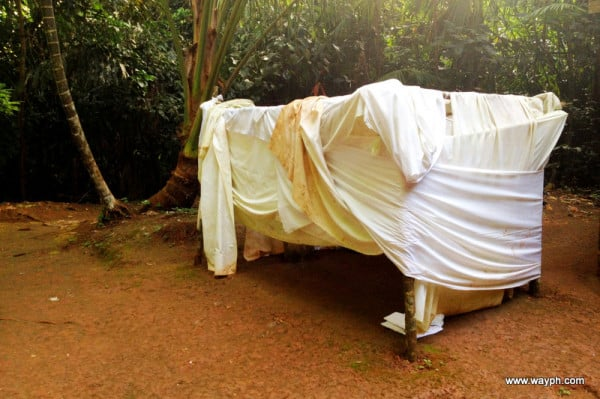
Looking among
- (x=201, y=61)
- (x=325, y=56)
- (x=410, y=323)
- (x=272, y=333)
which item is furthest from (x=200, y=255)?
(x=325, y=56)

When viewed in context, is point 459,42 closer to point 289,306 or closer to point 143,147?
point 289,306

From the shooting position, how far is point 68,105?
20.9ft

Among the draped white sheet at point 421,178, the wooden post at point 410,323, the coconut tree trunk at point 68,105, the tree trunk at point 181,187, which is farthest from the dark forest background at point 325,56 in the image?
the wooden post at point 410,323

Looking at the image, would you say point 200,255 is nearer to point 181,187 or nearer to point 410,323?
point 181,187

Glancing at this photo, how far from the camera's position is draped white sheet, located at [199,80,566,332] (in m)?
2.71

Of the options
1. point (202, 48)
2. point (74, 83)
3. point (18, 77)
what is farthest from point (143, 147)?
point (202, 48)

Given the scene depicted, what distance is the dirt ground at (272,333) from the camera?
261 cm

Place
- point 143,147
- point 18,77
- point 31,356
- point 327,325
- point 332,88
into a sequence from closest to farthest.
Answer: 1. point 31,356
2. point 327,325
3. point 332,88
4. point 18,77
5. point 143,147

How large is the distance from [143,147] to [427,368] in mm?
9085

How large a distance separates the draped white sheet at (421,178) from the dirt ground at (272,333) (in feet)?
1.18

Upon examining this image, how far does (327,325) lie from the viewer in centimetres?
342

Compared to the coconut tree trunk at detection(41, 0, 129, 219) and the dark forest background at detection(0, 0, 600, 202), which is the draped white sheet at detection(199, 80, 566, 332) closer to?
the dark forest background at detection(0, 0, 600, 202)

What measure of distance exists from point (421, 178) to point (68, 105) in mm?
5458

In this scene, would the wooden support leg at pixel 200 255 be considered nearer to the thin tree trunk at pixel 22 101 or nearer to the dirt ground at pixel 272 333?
the dirt ground at pixel 272 333
